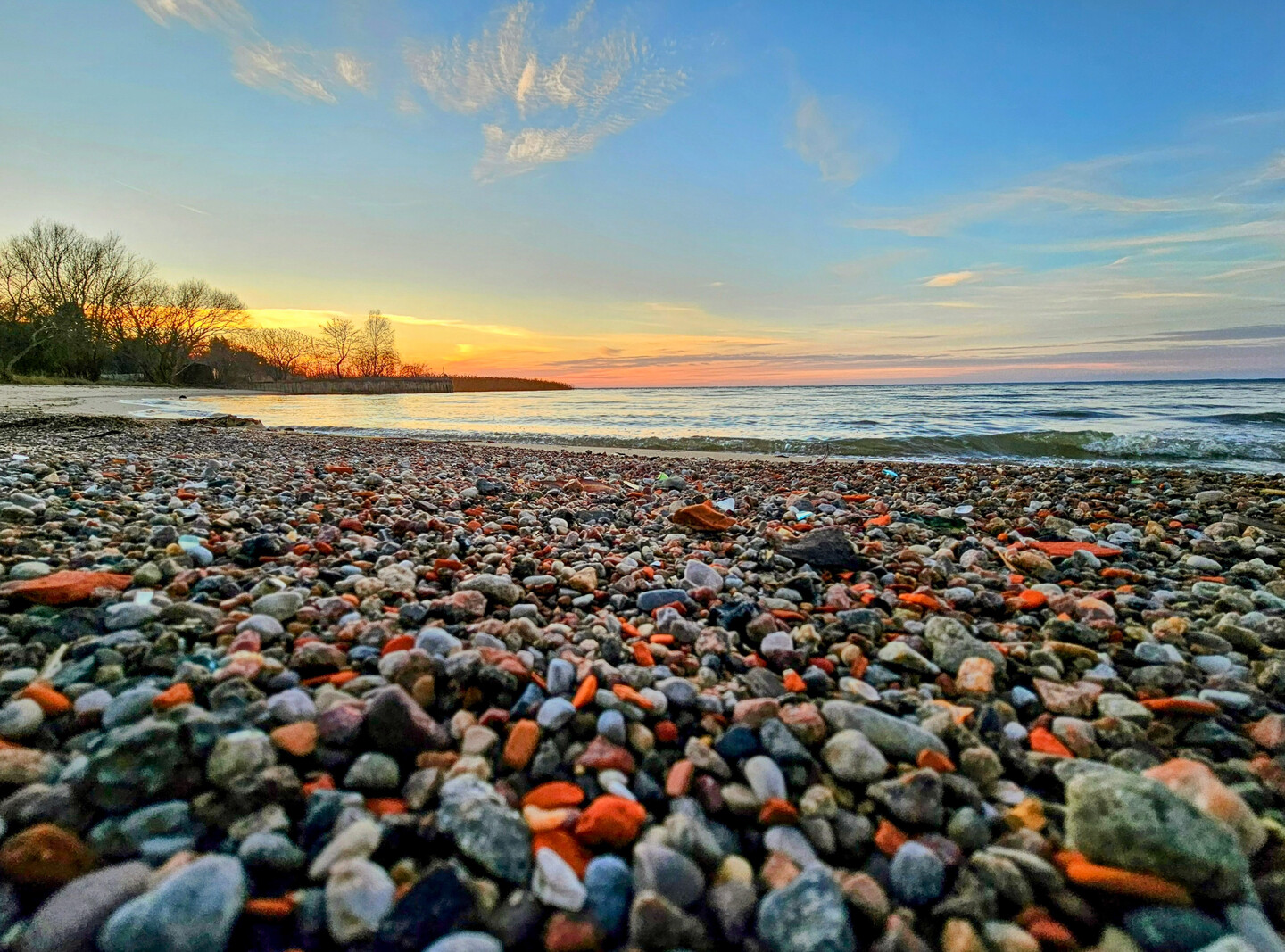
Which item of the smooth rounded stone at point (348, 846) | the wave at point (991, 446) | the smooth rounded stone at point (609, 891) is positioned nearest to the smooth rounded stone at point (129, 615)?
the smooth rounded stone at point (348, 846)

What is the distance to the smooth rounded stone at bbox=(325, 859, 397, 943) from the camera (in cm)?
101

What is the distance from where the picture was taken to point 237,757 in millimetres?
1334

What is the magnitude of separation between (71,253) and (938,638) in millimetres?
57488

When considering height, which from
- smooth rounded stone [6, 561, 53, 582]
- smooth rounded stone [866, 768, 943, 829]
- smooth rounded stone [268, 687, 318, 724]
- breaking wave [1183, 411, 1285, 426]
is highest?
breaking wave [1183, 411, 1285, 426]

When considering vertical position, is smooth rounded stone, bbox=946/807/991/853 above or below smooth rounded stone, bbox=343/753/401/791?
below

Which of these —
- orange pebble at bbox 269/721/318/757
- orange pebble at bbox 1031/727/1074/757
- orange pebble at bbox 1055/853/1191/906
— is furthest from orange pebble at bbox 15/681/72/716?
orange pebble at bbox 1031/727/1074/757

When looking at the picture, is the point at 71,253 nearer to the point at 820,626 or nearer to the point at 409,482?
the point at 409,482

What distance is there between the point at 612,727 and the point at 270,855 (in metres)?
0.75

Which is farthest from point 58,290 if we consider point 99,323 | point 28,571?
point 28,571

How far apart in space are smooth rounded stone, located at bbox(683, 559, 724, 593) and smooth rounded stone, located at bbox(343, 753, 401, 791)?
5.19 ft

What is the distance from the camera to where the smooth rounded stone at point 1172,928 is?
1.02 m

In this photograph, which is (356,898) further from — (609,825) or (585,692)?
(585,692)

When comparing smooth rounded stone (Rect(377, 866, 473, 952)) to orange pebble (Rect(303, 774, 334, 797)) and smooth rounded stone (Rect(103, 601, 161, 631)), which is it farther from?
smooth rounded stone (Rect(103, 601, 161, 631))

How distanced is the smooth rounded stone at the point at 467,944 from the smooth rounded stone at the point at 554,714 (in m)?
0.56
